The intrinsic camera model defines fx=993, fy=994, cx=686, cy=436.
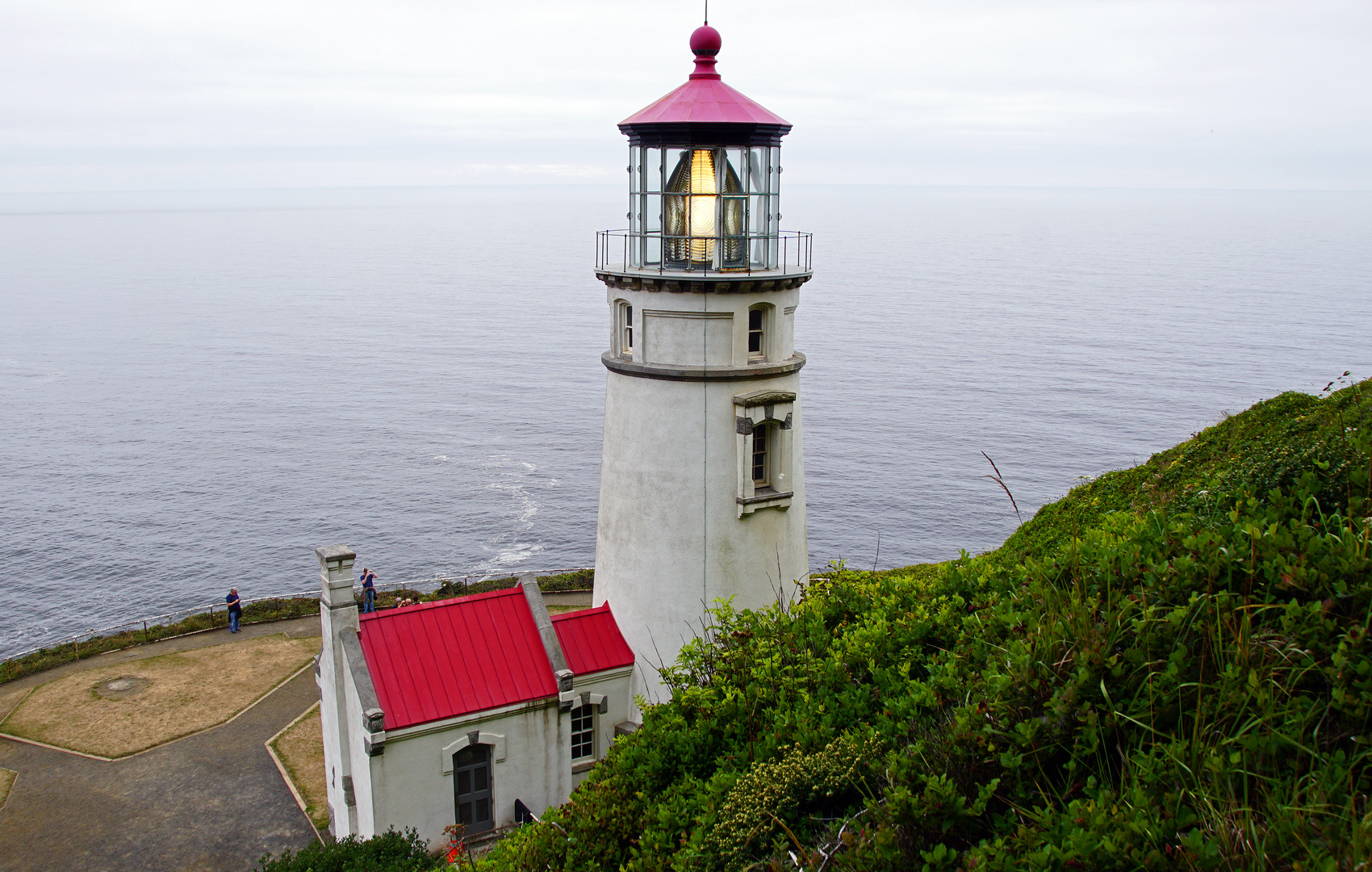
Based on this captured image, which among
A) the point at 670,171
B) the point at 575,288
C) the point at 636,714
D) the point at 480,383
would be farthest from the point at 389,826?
the point at 575,288

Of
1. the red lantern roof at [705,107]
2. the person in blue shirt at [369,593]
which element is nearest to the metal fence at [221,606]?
the person in blue shirt at [369,593]

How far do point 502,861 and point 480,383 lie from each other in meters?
75.8

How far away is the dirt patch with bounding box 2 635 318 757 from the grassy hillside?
57.4ft

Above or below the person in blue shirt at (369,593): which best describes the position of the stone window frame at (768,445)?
above

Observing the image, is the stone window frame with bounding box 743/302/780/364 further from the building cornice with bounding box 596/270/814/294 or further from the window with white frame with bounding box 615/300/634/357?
the window with white frame with bounding box 615/300/634/357

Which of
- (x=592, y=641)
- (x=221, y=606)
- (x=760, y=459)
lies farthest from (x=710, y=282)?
(x=221, y=606)

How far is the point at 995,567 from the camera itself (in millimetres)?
13492

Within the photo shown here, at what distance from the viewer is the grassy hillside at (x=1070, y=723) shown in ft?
20.9

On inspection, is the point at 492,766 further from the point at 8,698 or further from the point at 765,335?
the point at 8,698

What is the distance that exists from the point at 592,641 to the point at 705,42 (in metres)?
11.8

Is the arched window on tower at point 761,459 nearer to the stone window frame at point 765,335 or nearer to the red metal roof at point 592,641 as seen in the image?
the stone window frame at point 765,335

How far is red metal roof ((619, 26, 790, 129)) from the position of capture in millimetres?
17438

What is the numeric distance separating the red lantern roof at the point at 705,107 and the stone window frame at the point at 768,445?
15.9 feet

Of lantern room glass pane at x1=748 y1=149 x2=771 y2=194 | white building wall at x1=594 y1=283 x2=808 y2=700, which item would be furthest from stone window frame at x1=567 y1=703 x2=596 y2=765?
lantern room glass pane at x1=748 y1=149 x2=771 y2=194
